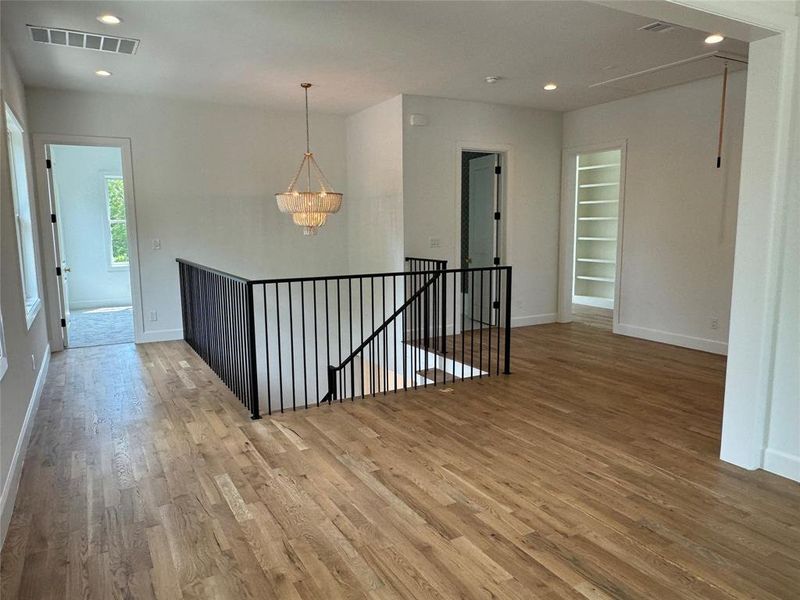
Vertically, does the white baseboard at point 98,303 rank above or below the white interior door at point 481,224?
below

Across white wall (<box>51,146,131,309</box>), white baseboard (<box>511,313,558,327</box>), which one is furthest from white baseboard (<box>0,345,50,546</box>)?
white wall (<box>51,146,131,309</box>)

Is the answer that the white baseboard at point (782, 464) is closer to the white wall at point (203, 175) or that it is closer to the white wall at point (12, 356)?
the white wall at point (12, 356)

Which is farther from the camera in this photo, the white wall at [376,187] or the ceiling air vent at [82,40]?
the white wall at [376,187]

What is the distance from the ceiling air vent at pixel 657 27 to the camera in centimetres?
380

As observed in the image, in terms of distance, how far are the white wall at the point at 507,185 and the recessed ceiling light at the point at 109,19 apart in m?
3.05

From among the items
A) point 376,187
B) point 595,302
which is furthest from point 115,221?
point 595,302

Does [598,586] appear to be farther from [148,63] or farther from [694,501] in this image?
[148,63]

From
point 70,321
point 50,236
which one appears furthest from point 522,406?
point 70,321

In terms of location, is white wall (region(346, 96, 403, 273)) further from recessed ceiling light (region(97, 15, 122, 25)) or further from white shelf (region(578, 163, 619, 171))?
white shelf (region(578, 163, 619, 171))

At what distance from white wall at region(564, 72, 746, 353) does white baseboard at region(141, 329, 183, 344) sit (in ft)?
17.9

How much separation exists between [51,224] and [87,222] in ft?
13.0

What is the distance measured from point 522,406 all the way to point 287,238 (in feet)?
13.7

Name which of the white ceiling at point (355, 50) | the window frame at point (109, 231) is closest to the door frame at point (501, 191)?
the white ceiling at point (355, 50)

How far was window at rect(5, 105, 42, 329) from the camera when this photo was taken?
4.33m
